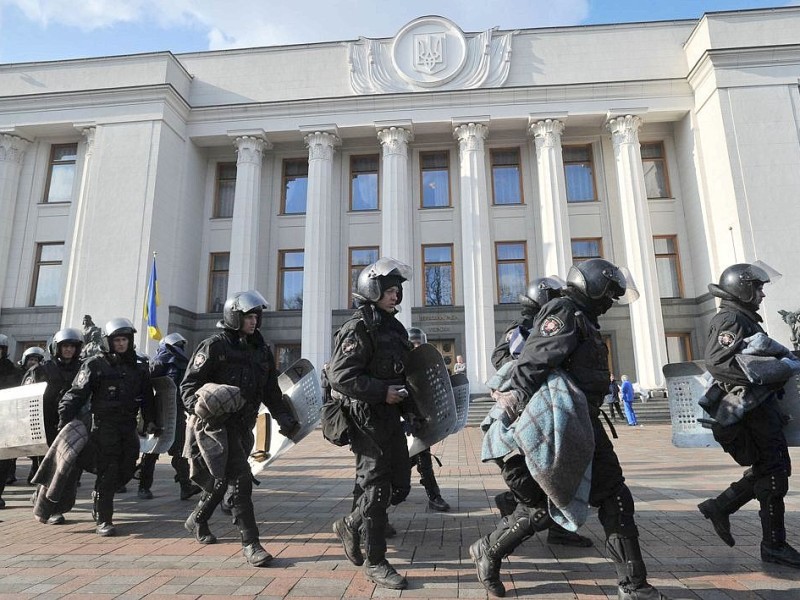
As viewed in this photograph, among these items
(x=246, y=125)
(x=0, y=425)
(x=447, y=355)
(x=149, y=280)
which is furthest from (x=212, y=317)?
(x=0, y=425)

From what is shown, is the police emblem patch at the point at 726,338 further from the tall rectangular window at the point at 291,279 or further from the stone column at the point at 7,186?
the stone column at the point at 7,186

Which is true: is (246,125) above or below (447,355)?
above

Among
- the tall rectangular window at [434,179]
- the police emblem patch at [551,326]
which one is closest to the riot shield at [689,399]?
the police emblem patch at [551,326]

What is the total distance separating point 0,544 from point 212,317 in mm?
19140

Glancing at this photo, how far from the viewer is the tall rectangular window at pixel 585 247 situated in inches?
868

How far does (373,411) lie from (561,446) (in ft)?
4.18

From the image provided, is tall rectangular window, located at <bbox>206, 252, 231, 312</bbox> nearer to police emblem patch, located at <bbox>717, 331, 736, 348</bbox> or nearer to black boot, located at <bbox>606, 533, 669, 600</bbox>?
police emblem patch, located at <bbox>717, 331, 736, 348</bbox>

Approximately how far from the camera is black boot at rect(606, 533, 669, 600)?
2645 millimetres

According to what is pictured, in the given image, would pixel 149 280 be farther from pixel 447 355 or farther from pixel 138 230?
pixel 447 355

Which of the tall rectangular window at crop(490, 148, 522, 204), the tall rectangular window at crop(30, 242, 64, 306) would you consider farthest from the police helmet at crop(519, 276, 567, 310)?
the tall rectangular window at crop(30, 242, 64, 306)

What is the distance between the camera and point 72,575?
11.4ft

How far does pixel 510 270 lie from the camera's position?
73.1 feet

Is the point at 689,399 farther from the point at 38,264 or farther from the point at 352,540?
the point at 38,264

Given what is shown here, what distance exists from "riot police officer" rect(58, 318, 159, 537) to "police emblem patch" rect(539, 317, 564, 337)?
13.6 feet
